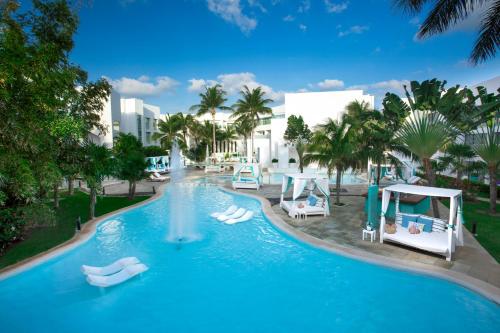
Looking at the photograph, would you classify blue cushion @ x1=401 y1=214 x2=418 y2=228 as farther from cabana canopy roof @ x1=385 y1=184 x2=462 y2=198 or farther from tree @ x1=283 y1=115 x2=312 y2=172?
tree @ x1=283 y1=115 x2=312 y2=172

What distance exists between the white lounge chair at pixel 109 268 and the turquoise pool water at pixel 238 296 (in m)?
0.32

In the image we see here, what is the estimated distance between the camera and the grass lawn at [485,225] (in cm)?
855

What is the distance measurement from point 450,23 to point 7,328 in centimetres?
1405

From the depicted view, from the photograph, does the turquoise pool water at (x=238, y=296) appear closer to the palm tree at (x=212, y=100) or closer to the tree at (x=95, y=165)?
the tree at (x=95, y=165)

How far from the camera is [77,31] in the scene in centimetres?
911

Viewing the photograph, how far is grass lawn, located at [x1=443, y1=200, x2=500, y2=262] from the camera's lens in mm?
8555

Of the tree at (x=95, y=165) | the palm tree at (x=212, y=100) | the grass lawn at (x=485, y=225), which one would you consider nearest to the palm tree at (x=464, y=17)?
the grass lawn at (x=485, y=225)

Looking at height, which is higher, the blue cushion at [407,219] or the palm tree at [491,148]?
the palm tree at [491,148]

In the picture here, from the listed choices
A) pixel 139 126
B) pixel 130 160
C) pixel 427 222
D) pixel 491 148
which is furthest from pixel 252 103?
pixel 427 222

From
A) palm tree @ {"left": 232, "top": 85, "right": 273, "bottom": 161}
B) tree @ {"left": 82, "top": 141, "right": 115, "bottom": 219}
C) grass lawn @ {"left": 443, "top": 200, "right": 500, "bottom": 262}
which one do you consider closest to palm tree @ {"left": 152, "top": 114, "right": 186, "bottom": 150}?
palm tree @ {"left": 232, "top": 85, "right": 273, "bottom": 161}

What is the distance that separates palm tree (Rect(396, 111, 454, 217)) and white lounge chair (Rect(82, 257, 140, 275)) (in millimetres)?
9019

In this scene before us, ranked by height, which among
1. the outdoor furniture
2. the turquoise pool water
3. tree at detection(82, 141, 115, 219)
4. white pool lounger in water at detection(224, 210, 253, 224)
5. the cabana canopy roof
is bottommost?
the turquoise pool water

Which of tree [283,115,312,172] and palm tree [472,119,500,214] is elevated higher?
tree [283,115,312,172]

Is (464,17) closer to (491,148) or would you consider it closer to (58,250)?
(491,148)
